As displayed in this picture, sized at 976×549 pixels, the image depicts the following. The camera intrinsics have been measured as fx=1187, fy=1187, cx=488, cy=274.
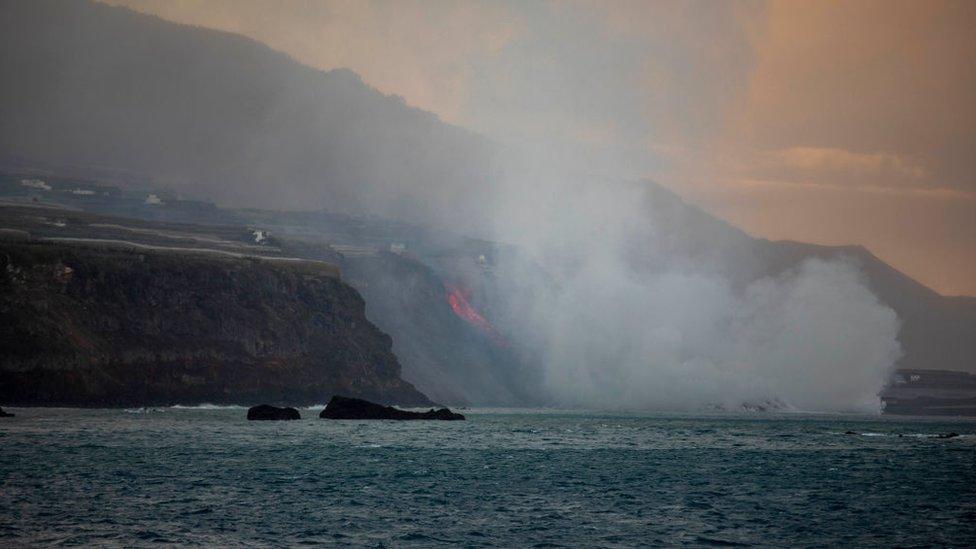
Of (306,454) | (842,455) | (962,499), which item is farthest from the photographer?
(842,455)

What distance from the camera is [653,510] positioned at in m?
78.2

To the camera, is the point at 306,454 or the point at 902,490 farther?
the point at 306,454

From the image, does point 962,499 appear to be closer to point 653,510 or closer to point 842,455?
point 653,510

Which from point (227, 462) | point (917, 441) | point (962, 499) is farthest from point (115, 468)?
point (917, 441)

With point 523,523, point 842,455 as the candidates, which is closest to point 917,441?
point 842,455

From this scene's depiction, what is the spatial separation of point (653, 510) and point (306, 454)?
5167 centimetres

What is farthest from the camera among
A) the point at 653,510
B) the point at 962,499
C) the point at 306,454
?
the point at 306,454

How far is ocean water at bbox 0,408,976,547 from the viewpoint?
64.8 metres

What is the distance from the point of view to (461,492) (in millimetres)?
87625

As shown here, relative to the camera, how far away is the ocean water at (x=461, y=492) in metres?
→ 64.8

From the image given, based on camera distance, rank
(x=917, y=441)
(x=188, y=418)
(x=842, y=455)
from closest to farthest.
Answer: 1. (x=842, y=455)
2. (x=917, y=441)
3. (x=188, y=418)

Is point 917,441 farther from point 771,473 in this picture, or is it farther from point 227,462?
point 227,462

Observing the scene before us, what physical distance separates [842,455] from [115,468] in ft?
263

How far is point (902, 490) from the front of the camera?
93000 millimetres
